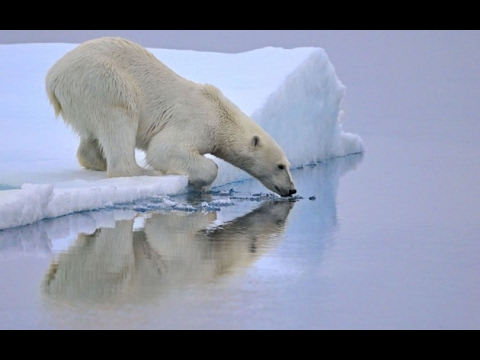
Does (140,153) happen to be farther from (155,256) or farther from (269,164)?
(155,256)

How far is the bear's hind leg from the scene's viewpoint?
27.0 feet

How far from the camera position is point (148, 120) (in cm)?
798

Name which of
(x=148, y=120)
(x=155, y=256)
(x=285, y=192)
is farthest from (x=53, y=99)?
(x=155, y=256)

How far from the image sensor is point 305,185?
29.2 ft

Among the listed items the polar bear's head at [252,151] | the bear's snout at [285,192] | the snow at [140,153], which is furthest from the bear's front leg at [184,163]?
the bear's snout at [285,192]

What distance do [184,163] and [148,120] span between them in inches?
21.7

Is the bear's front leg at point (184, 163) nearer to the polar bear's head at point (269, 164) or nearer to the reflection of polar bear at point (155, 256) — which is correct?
the polar bear's head at point (269, 164)

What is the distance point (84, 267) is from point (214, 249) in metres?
0.84

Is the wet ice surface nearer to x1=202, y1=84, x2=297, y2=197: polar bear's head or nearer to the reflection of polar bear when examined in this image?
the reflection of polar bear

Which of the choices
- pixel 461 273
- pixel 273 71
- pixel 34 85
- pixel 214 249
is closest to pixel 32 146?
pixel 34 85

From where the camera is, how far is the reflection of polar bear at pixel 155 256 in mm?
4191

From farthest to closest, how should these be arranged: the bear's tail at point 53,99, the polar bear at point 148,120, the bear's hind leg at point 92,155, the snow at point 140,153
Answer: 1. the bear's hind leg at point 92,155
2. the bear's tail at point 53,99
3. the polar bear at point 148,120
4. the snow at point 140,153

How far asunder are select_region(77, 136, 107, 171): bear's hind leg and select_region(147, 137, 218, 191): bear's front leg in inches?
21.4

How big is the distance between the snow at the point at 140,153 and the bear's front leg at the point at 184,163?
5.7 inches
